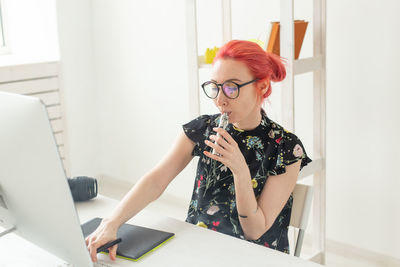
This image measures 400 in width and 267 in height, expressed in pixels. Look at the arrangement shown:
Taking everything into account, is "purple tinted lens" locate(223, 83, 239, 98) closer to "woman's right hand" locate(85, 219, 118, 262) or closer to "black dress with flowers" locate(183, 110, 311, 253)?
"black dress with flowers" locate(183, 110, 311, 253)

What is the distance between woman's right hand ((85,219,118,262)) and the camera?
4.05 feet

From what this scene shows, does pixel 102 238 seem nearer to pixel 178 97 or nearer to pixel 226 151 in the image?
pixel 226 151

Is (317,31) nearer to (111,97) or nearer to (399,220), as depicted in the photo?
(399,220)

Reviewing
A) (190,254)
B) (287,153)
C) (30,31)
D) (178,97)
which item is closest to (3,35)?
(30,31)

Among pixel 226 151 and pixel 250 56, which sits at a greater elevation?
pixel 250 56

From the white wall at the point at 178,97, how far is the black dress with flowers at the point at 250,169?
1.03 meters

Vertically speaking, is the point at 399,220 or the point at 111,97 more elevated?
the point at 111,97

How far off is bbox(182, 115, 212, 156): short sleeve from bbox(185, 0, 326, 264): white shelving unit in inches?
24.0

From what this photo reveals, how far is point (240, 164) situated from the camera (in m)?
1.38

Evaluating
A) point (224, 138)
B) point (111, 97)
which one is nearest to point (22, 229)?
point (224, 138)

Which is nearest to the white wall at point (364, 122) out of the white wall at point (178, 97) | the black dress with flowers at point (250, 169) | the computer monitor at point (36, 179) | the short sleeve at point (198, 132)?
the white wall at point (178, 97)

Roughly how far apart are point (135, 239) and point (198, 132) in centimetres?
47

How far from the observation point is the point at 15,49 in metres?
3.79

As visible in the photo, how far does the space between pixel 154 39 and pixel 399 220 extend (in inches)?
72.0
